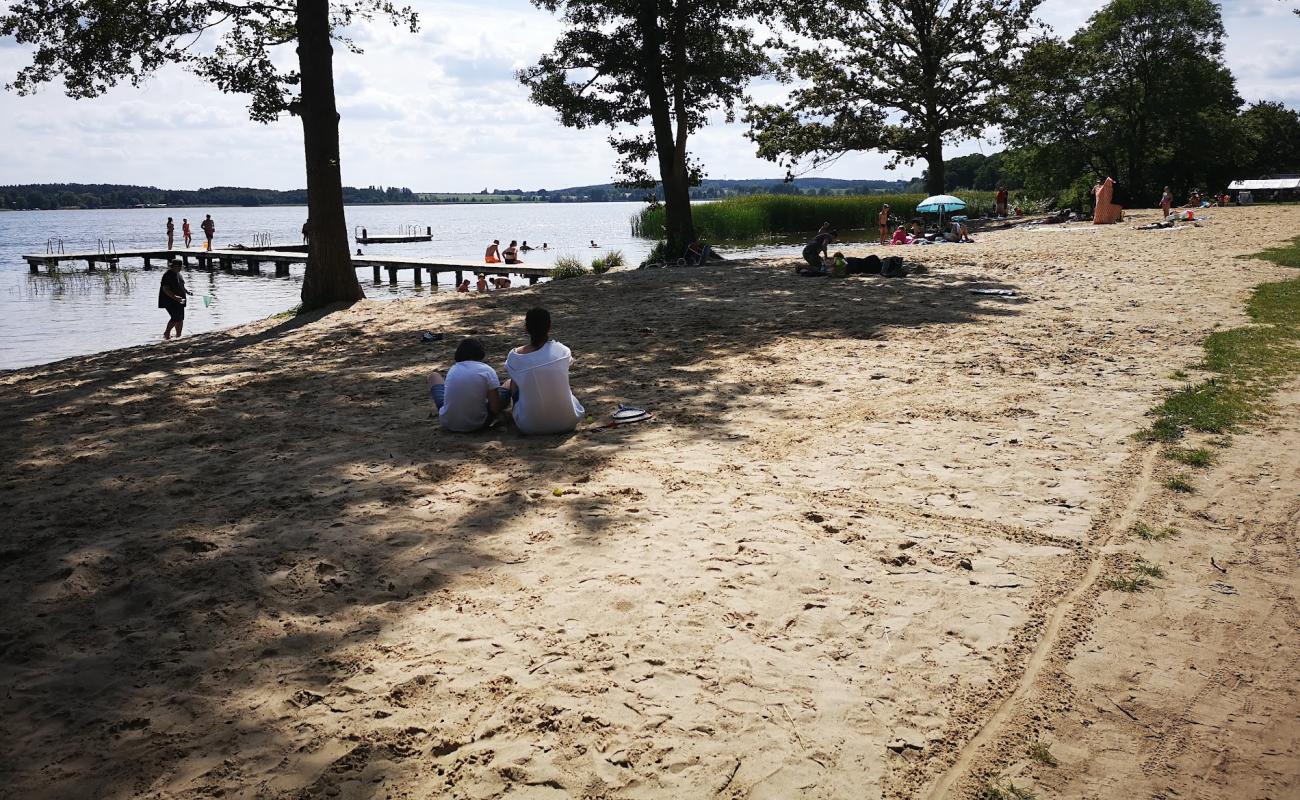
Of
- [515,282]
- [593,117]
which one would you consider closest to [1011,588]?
[593,117]

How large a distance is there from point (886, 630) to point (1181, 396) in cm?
533

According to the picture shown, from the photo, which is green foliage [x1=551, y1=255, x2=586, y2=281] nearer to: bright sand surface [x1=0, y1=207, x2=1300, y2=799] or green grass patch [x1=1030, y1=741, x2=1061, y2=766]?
bright sand surface [x1=0, y1=207, x2=1300, y2=799]

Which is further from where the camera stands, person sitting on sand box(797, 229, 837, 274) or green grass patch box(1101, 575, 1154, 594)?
person sitting on sand box(797, 229, 837, 274)

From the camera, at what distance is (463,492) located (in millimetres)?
6219

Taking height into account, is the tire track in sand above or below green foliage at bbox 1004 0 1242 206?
below

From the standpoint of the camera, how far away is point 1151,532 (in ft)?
17.0

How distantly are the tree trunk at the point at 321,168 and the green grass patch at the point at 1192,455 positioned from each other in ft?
47.4

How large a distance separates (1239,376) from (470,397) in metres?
7.27

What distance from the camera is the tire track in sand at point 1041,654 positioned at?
320cm

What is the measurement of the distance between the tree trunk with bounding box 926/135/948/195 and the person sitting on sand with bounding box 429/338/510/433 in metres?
35.7

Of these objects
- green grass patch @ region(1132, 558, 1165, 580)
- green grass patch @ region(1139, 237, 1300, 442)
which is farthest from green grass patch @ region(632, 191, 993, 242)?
green grass patch @ region(1132, 558, 1165, 580)

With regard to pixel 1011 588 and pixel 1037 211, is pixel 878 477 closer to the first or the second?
pixel 1011 588

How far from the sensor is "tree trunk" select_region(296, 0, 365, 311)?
16891 mm

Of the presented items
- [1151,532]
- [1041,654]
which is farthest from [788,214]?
[1041,654]
